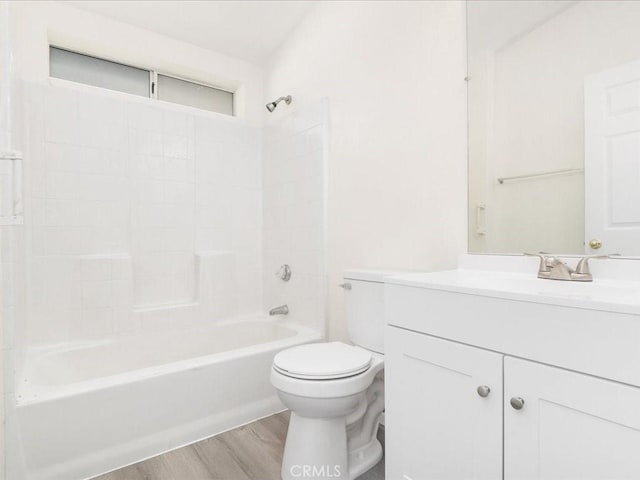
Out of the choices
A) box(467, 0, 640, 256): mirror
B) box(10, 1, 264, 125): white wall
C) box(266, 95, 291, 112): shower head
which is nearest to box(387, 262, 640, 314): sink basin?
box(467, 0, 640, 256): mirror

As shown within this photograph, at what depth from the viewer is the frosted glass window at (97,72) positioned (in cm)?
226

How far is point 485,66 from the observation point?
147 centimetres

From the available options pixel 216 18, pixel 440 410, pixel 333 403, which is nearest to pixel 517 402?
pixel 440 410

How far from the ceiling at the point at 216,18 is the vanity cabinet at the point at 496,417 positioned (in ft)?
7.19

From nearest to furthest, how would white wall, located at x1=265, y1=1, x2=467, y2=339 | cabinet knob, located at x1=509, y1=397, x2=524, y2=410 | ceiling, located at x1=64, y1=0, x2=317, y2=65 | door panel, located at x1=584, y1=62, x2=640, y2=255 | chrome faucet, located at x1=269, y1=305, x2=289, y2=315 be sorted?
cabinet knob, located at x1=509, y1=397, x2=524, y2=410
door panel, located at x1=584, y1=62, x2=640, y2=255
white wall, located at x1=265, y1=1, x2=467, y2=339
ceiling, located at x1=64, y1=0, x2=317, y2=65
chrome faucet, located at x1=269, y1=305, x2=289, y2=315

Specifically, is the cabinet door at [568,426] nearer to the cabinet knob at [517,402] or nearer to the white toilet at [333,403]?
the cabinet knob at [517,402]

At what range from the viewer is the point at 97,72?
2381mm

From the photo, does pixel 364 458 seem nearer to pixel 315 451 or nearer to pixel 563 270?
pixel 315 451

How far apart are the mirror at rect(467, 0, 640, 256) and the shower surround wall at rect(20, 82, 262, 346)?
183 centimetres

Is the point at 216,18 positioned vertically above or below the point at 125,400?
above

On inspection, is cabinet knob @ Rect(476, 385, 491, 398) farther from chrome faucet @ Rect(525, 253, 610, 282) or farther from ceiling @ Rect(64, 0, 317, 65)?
ceiling @ Rect(64, 0, 317, 65)

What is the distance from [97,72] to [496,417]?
2889 mm

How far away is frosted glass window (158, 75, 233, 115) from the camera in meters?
2.63

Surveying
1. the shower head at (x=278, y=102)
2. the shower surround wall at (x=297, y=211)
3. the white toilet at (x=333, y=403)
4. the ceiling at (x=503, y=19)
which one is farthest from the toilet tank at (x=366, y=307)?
the shower head at (x=278, y=102)
